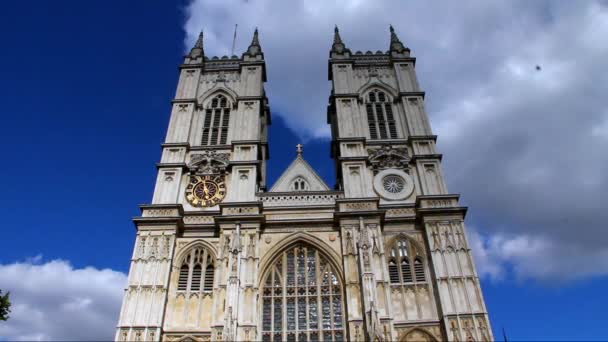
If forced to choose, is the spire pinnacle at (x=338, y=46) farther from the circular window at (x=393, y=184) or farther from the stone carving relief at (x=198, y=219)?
the stone carving relief at (x=198, y=219)

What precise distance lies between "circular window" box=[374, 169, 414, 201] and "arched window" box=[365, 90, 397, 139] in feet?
9.50

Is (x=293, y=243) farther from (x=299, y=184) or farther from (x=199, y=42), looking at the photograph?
(x=199, y=42)

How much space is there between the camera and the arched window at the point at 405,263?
76.2 feet

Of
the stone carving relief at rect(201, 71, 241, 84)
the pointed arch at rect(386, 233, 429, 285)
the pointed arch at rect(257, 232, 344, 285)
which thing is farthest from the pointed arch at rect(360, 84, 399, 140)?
the stone carving relief at rect(201, 71, 241, 84)

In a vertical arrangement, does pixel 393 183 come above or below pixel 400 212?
above

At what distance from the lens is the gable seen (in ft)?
89.7

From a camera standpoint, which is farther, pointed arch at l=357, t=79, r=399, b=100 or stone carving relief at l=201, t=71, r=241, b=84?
stone carving relief at l=201, t=71, r=241, b=84

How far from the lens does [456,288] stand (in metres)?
22.2

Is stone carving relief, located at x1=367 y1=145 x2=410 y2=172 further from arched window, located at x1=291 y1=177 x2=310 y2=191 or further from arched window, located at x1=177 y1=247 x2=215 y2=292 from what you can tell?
arched window, located at x1=177 y1=247 x2=215 y2=292

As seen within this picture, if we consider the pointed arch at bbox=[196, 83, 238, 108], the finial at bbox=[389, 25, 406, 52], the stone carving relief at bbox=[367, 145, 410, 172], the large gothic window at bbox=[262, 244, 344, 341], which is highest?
the finial at bbox=[389, 25, 406, 52]

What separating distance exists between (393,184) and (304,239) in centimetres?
604

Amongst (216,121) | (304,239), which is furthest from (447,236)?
(216,121)

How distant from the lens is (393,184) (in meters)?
26.8

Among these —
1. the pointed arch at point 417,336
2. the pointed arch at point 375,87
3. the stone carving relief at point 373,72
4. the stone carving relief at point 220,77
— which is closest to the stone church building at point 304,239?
the pointed arch at point 417,336
